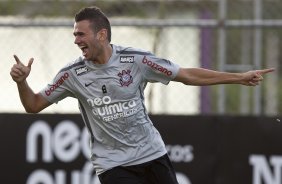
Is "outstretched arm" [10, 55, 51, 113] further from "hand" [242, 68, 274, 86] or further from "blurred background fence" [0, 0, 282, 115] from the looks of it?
"blurred background fence" [0, 0, 282, 115]

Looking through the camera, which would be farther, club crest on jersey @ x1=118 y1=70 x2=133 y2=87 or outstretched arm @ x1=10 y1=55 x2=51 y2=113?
club crest on jersey @ x1=118 y1=70 x2=133 y2=87

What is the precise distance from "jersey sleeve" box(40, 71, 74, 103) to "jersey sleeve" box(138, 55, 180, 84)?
579 mm

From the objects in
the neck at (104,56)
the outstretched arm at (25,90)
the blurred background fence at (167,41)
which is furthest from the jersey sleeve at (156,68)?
the blurred background fence at (167,41)

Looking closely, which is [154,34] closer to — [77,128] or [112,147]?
[77,128]

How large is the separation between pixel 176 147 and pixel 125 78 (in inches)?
112

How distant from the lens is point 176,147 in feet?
31.7

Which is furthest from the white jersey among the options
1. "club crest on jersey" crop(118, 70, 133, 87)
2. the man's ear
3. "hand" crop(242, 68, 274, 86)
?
"hand" crop(242, 68, 274, 86)

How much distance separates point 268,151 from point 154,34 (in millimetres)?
2078

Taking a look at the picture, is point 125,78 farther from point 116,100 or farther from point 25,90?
point 25,90

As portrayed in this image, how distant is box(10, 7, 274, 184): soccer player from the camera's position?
689 centimetres

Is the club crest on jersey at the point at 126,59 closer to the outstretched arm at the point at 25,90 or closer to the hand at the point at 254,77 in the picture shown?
the outstretched arm at the point at 25,90

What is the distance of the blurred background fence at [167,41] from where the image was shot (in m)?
10.2

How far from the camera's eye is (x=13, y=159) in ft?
32.1

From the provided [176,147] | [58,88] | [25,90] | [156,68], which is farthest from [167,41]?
[25,90]
